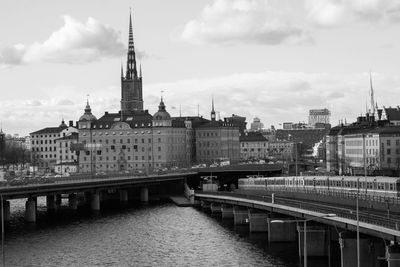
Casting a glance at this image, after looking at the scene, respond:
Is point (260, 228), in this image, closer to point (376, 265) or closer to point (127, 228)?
point (127, 228)

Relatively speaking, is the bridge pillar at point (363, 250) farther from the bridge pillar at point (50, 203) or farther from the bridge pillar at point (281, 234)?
the bridge pillar at point (50, 203)

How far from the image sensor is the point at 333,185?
377ft

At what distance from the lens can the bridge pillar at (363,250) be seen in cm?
6744

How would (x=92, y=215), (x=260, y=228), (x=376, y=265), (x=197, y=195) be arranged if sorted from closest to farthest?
(x=376, y=265) < (x=260, y=228) < (x=92, y=215) < (x=197, y=195)

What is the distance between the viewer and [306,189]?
127 metres

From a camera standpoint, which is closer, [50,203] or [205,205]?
[50,203]

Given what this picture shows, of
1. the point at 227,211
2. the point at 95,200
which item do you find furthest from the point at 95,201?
A: the point at 227,211

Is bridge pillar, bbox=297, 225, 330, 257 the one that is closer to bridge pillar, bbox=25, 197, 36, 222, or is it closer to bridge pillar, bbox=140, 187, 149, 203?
bridge pillar, bbox=25, 197, 36, 222

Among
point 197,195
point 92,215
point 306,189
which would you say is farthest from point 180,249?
point 197,195

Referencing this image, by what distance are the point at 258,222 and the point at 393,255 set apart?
4821 cm

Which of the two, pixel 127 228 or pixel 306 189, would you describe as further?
pixel 306 189

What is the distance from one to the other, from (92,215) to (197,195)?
24.5 meters

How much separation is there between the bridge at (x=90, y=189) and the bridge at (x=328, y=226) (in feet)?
94.5

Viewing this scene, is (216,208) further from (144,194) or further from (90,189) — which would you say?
(144,194)
